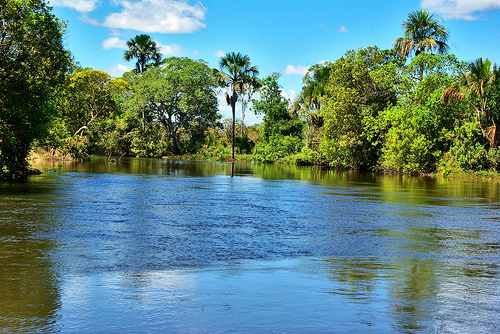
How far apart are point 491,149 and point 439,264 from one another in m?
32.9

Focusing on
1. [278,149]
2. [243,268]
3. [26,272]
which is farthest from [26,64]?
→ [278,149]

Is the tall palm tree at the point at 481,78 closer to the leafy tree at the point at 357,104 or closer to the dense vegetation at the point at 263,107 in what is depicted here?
the dense vegetation at the point at 263,107

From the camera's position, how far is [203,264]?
24.8 feet

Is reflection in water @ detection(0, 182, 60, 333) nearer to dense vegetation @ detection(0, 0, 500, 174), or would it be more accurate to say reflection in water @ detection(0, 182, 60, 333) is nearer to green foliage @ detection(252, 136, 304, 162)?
dense vegetation @ detection(0, 0, 500, 174)

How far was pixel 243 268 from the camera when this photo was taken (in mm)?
7246

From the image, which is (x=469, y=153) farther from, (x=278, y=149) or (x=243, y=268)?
(x=243, y=268)

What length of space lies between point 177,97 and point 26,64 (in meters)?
46.4

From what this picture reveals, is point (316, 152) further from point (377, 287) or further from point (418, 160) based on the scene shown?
point (377, 287)

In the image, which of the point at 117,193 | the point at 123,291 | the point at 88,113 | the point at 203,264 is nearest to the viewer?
the point at 123,291

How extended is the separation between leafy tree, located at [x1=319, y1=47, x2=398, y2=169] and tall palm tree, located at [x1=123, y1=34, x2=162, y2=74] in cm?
3897

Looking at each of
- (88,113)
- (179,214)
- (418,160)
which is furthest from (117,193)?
(88,113)

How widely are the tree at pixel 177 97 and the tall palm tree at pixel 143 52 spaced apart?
21.9 feet

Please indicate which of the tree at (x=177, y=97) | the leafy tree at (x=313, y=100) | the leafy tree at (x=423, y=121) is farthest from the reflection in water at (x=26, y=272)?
the tree at (x=177, y=97)

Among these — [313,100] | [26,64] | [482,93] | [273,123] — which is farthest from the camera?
[273,123]
